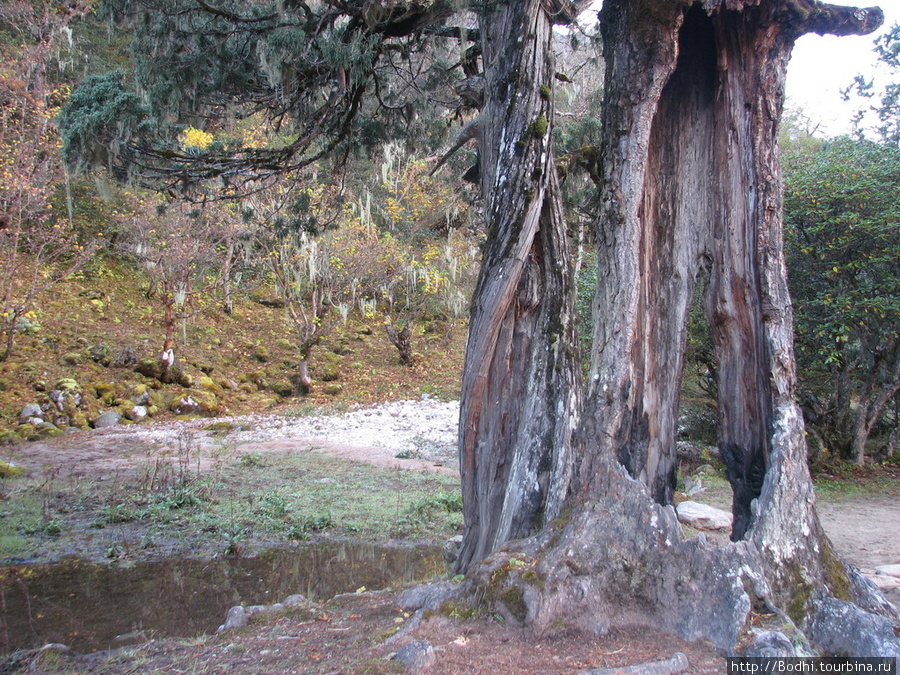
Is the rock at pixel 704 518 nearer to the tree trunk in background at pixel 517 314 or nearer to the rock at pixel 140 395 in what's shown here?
the tree trunk in background at pixel 517 314

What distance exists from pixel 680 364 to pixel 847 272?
6963 mm

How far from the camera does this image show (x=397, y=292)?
2269cm

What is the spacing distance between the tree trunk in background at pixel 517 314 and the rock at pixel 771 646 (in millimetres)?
1517

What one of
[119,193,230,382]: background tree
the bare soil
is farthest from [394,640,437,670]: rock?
[119,193,230,382]: background tree

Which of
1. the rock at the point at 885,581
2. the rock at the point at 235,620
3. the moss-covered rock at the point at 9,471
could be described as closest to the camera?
the rock at the point at 235,620

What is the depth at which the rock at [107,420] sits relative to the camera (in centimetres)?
1334

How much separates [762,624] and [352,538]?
4802 mm

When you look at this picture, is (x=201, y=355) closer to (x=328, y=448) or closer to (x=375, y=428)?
(x=375, y=428)

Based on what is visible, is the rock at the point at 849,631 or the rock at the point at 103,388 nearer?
the rock at the point at 849,631

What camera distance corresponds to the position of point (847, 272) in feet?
31.4

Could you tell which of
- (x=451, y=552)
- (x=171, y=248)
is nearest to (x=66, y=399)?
(x=171, y=248)

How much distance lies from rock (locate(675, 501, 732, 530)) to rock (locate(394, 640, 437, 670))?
4261 millimetres

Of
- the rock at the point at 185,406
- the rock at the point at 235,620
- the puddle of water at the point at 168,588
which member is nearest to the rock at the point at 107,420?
the rock at the point at 185,406

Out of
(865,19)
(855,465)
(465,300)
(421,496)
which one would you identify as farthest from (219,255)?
(865,19)
